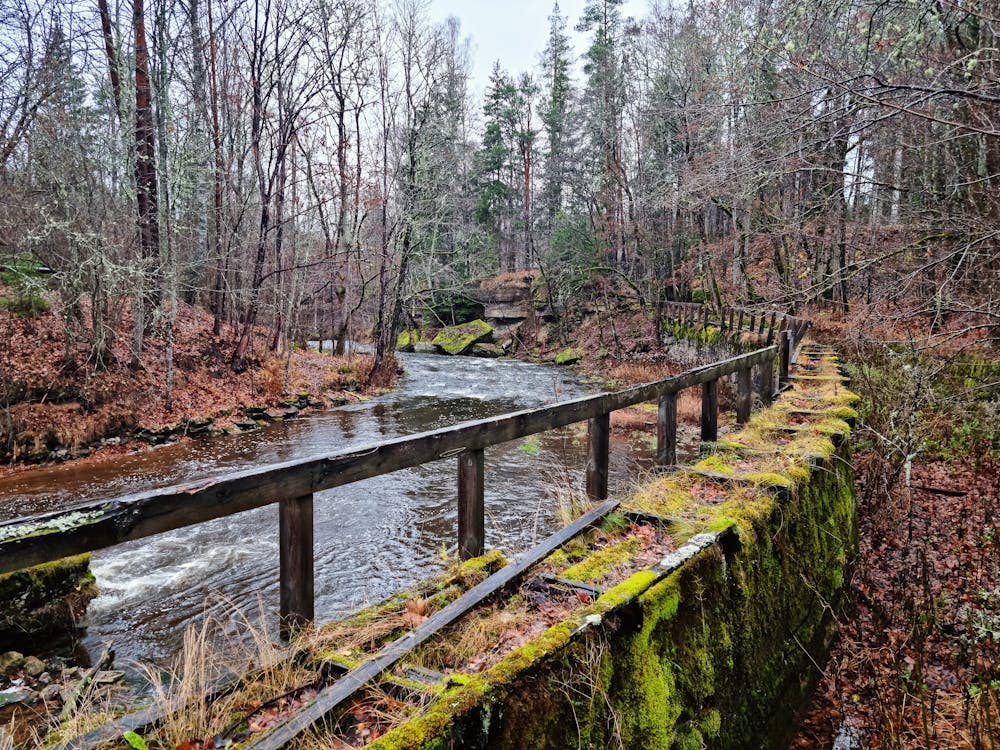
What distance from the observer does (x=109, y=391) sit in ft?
39.1

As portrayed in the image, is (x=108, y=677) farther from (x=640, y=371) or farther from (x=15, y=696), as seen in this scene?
(x=640, y=371)

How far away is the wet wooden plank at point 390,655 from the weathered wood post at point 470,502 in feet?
1.28

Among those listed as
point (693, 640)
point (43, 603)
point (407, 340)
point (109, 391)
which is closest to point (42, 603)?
point (43, 603)

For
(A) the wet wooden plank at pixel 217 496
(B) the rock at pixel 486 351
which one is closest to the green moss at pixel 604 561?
(A) the wet wooden plank at pixel 217 496

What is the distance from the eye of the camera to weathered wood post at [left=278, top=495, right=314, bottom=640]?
8.51 ft

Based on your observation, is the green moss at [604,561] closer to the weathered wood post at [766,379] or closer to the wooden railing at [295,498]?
the wooden railing at [295,498]

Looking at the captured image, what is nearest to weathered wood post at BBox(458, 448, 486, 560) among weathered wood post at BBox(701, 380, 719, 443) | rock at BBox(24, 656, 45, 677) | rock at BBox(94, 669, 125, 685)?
rock at BBox(94, 669, 125, 685)

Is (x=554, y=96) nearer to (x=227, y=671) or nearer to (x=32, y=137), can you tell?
(x=32, y=137)

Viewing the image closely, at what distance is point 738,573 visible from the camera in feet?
11.9

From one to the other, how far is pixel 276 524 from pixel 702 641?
6.24 m

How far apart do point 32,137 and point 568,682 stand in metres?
14.3

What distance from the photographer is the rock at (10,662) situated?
4.30 metres

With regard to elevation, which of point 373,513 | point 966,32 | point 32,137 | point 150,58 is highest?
point 150,58

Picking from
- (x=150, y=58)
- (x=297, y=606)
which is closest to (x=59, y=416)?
(x=150, y=58)
